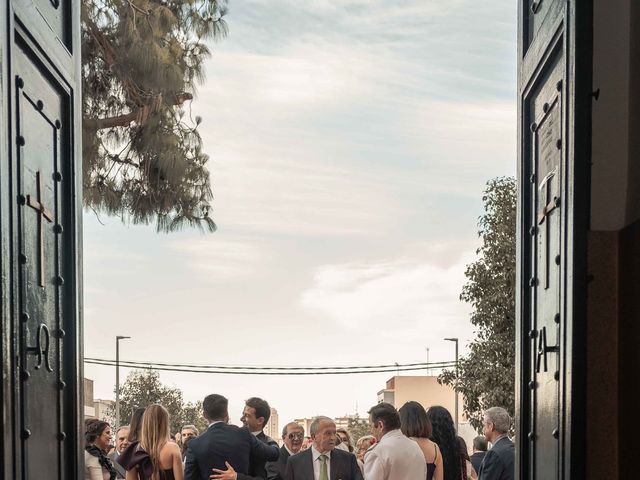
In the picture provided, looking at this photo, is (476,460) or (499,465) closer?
(499,465)

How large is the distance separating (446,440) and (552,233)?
485 cm

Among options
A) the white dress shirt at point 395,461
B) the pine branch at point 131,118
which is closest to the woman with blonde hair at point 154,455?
the white dress shirt at point 395,461

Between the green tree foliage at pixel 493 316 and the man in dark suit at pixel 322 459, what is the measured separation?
15488mm

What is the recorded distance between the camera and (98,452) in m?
8.88

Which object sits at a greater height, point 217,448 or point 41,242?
point 41,242

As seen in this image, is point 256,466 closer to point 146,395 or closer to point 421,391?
point 146,395

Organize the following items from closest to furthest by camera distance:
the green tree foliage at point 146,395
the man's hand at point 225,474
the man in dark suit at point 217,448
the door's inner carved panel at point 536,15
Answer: the door's inner carved panel at point 536,15
the man's hand at point 225,474
the man in dark suit at point 217,448
the green tree foliage at point 146,395

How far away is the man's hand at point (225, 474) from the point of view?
846cm

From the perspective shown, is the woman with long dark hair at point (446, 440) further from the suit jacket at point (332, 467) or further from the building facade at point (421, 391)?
the building facade at point (421, 391)

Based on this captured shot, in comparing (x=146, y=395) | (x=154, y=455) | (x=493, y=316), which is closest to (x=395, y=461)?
(x=154, y=455)

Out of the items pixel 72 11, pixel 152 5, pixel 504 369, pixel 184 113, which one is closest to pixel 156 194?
pixel 184 113

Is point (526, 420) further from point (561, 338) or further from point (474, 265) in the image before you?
point (474, 265)

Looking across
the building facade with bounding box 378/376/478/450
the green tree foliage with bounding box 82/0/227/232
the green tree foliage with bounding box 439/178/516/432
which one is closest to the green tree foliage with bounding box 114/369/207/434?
the building facade with bounding box 378/376/478/450

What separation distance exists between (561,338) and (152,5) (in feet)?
32.7
